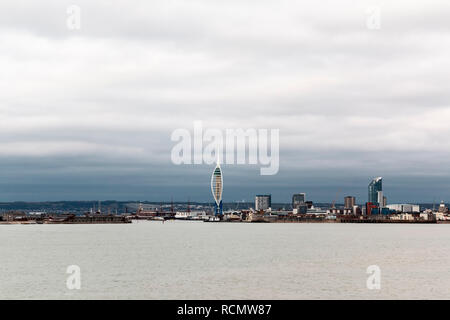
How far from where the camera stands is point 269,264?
81.5 meters

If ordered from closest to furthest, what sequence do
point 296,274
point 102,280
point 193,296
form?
1. point 193,296
2. point 102,280
3. point 296,274

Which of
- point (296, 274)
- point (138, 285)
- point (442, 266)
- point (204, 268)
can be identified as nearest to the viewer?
point (138, 285)

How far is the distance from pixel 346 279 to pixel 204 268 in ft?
59.6

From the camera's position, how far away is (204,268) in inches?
2933

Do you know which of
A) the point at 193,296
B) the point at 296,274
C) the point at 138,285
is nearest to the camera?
the point at 193,296
